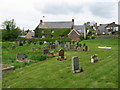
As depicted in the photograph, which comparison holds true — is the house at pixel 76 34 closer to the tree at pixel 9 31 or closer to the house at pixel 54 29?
the house at pixel 54 29

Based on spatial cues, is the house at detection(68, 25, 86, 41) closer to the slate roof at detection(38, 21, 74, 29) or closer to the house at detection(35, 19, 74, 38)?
the house at detection(35, 19, 74, 38)

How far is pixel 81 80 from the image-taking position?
380 inches

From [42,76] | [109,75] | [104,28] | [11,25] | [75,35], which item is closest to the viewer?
[109,75]

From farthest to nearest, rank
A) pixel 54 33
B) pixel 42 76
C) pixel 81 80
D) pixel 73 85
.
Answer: pixel 54 33
pixel 42 76
pixel 81 80
pixel 73 85

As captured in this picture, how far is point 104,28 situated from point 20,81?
254 ft

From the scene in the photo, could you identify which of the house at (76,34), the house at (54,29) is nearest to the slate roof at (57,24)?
the house at (54,29)

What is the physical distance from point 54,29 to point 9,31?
20.6 meters

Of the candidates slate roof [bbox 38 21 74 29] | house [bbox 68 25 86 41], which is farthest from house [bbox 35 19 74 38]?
house [bbox 68 25 86 41]

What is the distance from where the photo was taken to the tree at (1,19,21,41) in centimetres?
6506

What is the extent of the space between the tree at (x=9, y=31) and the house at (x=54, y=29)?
10.3m

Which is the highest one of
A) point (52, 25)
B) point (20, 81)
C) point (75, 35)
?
point (52, 25)

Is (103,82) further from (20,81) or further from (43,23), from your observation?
(43,23)

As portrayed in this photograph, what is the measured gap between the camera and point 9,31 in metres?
67.1

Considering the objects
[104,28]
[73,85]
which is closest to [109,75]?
[73,85]
